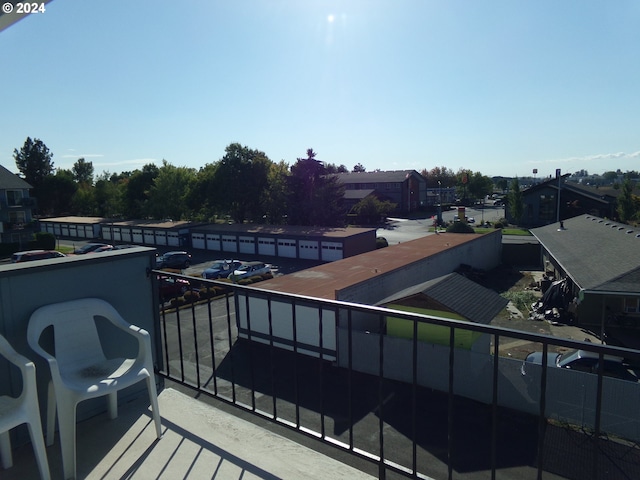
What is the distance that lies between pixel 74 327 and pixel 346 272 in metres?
13.1

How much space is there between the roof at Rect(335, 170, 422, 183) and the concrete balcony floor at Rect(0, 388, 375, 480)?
201ft

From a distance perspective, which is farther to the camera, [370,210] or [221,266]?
[370,210]

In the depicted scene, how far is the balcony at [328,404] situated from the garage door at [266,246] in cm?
1201

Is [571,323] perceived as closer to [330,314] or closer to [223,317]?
[330,314]

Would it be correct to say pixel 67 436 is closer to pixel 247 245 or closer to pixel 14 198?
pixel 247 245

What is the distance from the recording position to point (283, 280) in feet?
50.1

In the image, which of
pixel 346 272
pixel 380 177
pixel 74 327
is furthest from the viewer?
pixel 380 177

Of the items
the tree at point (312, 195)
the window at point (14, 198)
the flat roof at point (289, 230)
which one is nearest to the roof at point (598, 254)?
the flat roof at point (289, 230)

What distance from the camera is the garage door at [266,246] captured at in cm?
3098

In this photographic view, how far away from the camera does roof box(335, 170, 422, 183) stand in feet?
208

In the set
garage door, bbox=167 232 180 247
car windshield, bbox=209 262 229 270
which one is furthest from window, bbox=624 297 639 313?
garage door, bbox=167 232 180 247

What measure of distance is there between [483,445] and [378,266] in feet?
29.4

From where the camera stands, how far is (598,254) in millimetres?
17297

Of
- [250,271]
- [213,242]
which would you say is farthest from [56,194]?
[250,271]
